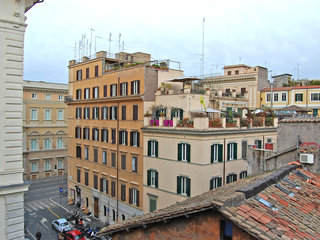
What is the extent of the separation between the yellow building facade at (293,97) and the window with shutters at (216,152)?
2220 cm

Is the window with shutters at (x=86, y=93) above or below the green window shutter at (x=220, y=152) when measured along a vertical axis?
above

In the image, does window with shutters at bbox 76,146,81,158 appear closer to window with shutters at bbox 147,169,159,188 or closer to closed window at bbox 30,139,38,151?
window with shutters at bbox 147,169,159,188

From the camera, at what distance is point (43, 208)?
38.8 m

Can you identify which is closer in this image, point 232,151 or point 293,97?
point 232,151

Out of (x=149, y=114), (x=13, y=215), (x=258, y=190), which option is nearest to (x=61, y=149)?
(x=149, y=114)

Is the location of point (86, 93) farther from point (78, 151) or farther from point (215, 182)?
point (215, 182)

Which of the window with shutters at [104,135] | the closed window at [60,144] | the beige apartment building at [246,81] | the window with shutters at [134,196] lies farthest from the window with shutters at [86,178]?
the beige apartment building at [246,81]

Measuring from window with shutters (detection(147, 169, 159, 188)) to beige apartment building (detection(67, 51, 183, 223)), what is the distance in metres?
1.26

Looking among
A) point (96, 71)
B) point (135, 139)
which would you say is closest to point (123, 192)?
point (135, 139)

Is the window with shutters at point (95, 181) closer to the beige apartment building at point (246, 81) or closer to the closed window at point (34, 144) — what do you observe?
the beige apartment building at point (246, 81)

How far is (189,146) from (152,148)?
480cm

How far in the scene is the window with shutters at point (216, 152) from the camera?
79.7ft

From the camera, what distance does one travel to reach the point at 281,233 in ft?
23.4

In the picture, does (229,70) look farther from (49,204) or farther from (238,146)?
(49,204)
